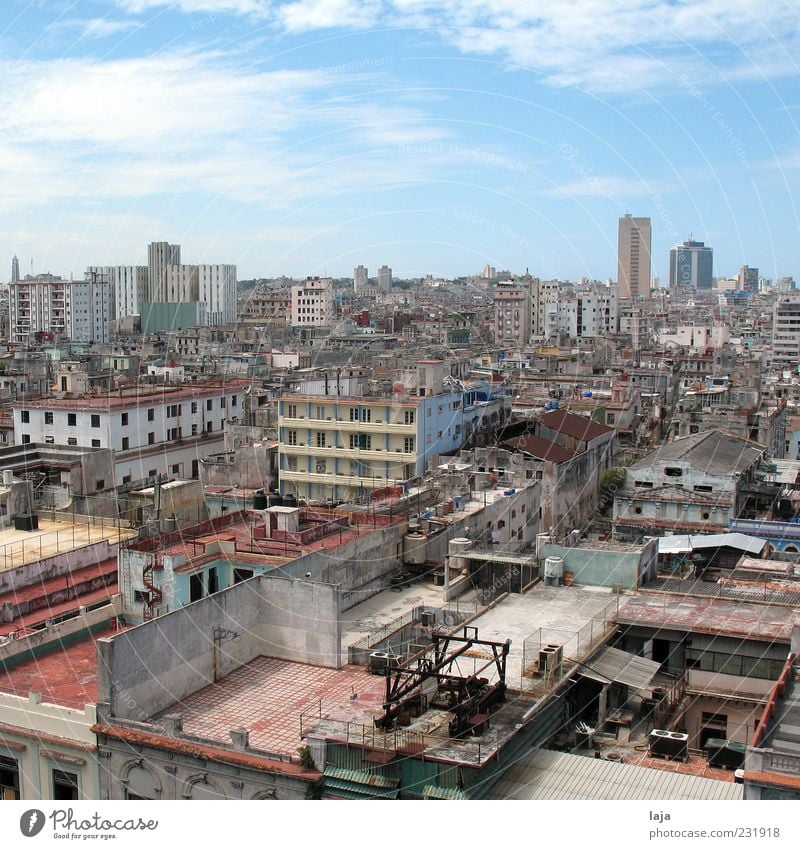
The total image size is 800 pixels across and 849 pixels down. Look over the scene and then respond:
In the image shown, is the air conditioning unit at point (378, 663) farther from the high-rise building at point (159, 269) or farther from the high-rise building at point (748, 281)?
the high-rise building at point (748, 281)

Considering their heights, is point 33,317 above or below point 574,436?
above

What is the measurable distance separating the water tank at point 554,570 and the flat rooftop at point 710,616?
0.75 meters

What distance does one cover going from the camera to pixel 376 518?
1023 cm

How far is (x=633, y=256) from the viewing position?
228ft

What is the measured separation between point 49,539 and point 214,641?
3.92m

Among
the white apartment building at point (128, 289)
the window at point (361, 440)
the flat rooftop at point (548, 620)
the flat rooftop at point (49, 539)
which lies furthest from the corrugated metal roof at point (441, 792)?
the white apartment building at point (128, 289)

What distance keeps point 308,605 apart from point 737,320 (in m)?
62.4

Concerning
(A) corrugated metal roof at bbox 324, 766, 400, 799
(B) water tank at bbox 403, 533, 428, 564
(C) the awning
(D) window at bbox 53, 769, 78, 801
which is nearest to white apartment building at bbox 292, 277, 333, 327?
(B) water tank at bbox 403, 533, 428, 564

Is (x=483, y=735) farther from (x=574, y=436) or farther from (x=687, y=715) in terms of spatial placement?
(x=574, y=436)
